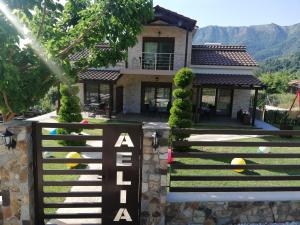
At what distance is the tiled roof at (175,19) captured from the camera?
16.3 meters

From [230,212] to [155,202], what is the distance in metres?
1.47

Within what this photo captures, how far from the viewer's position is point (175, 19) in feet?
54.0

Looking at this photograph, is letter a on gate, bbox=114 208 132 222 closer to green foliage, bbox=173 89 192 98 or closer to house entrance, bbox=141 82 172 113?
green foliage, bbox=173 89 192 98

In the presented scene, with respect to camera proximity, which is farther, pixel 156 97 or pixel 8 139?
pixel 156 97

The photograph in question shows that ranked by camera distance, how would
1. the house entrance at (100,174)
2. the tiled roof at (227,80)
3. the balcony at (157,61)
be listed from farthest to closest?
the balcony at (157,61) → the tiled roof at (227,80) → the house entrance at (100,174)

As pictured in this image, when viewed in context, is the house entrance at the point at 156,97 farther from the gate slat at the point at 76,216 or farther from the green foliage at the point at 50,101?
the gate slat at the point at 76,216

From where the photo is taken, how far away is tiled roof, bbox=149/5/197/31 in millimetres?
16328

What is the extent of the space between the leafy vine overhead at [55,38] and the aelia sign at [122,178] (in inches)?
62.4

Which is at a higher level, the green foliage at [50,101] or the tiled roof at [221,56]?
the tiled roof at [221,56]

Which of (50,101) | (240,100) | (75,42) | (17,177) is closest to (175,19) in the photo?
(240,100)

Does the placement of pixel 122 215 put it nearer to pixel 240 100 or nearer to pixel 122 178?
pixel 122 178

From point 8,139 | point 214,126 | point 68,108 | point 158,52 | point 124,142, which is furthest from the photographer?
point 158,52

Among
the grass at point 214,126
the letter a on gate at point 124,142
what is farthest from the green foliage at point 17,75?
the grass at point 214,126

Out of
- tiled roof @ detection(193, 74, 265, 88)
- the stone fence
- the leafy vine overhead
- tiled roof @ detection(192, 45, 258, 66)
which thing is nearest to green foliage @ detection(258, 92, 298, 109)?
tiled roof @ detection(192, 45, 258, 66)
